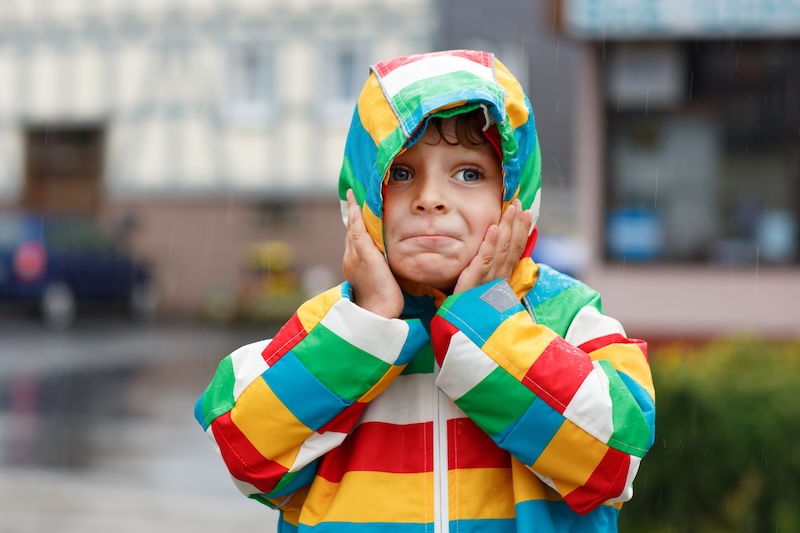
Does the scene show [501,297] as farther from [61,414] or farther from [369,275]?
[61,414]


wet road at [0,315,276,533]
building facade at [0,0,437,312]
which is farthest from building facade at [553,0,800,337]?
building facade at [0,0,437,312]

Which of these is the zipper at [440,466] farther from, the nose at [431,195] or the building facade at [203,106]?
the building facade at [203,106]

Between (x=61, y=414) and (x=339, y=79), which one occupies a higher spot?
(x=339, y=79)

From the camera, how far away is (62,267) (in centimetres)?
1820

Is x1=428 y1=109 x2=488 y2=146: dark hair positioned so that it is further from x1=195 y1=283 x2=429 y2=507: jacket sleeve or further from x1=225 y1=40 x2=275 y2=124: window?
x1=225 y1=40 x2=275 y2=124: window

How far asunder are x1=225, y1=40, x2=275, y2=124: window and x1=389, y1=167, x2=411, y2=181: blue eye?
774 inches

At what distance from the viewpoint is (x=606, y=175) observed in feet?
35.4

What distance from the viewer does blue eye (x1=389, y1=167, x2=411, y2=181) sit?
215 cm

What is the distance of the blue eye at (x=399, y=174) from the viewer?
2.15 meters

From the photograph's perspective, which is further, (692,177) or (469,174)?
(692,177)

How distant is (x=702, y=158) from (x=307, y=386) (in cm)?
946

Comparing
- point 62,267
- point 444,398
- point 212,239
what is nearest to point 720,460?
point 444,398

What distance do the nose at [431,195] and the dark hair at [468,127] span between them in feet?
0.26

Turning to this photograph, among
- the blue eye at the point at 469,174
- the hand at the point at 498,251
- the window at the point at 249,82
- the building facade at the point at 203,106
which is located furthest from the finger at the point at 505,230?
the window at the point at 249,82
